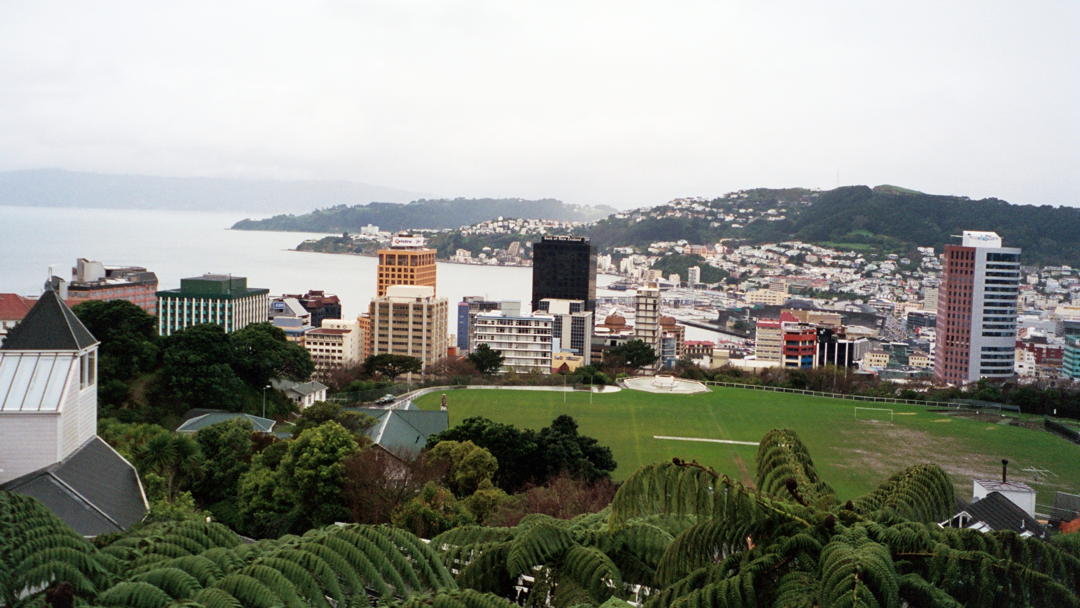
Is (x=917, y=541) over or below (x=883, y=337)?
over

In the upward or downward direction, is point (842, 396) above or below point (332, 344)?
above

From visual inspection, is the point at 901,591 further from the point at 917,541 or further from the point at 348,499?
the point at 348,499

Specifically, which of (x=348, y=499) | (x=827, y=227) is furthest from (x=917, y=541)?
(x=827, y=227)

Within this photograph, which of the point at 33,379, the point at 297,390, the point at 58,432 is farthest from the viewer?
the point at 297,390

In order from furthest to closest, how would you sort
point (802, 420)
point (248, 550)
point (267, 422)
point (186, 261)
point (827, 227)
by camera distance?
point (827, 227) < point (186, 261) < point (802, 420) < point (267, 422) < point (248, 550)

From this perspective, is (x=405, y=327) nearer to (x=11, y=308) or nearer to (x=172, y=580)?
(x=11, y=308)

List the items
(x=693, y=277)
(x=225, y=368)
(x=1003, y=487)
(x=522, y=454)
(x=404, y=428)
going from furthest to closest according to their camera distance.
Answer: (x=693, y=277)
(x=225, y=368)
(x=404, y=428)
(x=522, y=454)
(x=1003, y=487)

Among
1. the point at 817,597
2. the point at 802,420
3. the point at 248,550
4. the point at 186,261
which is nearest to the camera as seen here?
the point at 817,597

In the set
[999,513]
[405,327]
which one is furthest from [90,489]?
[405,327]
